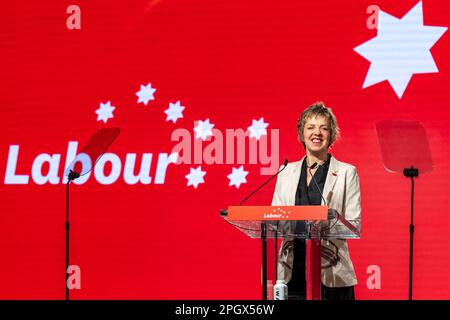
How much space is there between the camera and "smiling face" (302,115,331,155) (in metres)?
5.22

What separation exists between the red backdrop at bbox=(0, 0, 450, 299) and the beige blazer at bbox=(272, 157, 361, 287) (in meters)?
0.71

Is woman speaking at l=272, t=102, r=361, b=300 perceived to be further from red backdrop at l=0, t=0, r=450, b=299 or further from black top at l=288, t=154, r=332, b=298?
red backdrop at l=0, t=0, r=450, b=299

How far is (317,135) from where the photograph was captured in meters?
5.23

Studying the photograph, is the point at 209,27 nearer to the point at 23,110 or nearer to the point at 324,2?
the point at 324,2

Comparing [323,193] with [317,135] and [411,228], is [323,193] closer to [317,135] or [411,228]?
[317,135]

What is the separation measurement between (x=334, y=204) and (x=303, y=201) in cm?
18

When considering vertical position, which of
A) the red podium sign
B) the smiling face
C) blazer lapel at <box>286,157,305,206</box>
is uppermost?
the smiling face

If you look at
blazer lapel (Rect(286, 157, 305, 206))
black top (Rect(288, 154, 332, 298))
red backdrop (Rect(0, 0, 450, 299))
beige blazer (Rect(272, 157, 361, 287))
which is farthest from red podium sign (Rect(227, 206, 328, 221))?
red backdrop (Rect(0, 0, 450, 299))

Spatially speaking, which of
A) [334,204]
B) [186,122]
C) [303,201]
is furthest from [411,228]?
[186,122]

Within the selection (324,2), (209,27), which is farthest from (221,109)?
(324,2)
